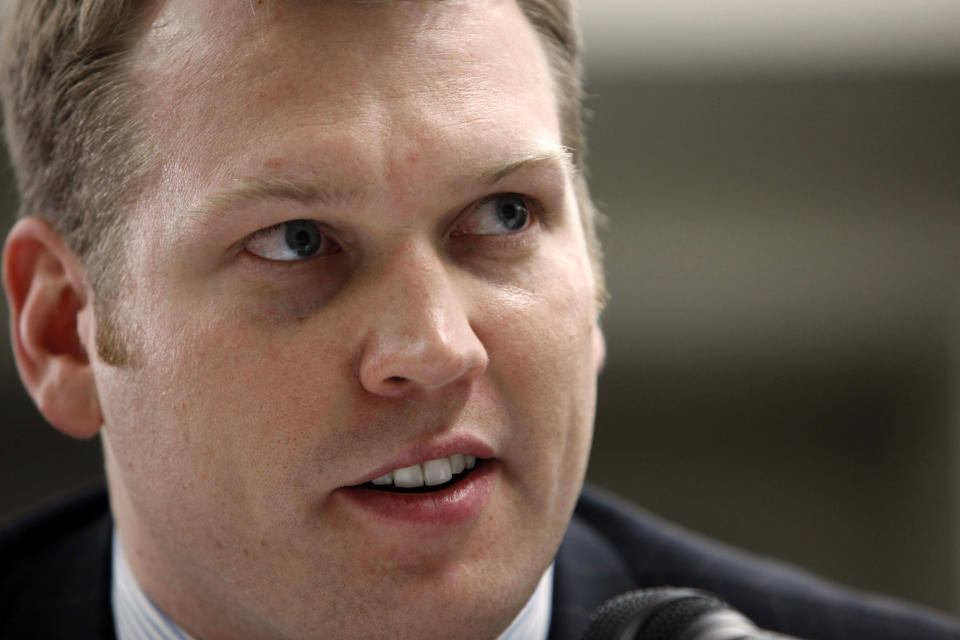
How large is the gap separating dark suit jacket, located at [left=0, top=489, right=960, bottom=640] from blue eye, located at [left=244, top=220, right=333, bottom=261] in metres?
0.78

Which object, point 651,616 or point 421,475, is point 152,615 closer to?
point 421,475

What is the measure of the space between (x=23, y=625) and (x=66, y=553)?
0.53 feet

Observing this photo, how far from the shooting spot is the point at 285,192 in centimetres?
137

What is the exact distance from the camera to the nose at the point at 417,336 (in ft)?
4.35

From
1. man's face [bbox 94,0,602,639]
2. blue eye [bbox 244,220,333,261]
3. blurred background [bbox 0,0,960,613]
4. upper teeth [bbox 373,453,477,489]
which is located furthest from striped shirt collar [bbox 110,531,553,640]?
blurred background [bbox 0,0,960,613]

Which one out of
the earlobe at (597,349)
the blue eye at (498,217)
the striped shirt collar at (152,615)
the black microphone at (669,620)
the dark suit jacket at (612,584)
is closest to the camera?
the black microphone at (669,620)

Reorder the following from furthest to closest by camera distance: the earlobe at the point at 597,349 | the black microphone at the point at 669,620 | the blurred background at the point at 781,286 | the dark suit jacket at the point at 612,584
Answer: the blurred background at the point at 781,286 < the dark suit jacket at the point at 612,584 < the earlobe at the point at 597,349 < the black microphone at the point at 669,620

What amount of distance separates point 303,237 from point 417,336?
0.67 feet

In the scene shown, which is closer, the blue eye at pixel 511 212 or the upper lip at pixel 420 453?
the upper lip at pixel 420 453

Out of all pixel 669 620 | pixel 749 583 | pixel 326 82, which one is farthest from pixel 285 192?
pixel 749 583

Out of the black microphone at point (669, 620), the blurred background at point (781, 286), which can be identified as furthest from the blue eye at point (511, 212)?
the blurred background at point (781, 286)

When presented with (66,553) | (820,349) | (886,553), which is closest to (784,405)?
(820,349)

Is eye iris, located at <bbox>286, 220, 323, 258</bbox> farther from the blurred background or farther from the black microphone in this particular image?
the blurred background

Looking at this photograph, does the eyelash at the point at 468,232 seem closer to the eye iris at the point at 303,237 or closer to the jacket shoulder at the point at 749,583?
the eye iris at the point at 303,237
